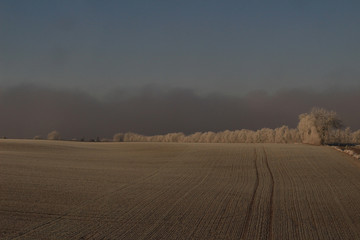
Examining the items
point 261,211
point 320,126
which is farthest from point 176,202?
point 320,126

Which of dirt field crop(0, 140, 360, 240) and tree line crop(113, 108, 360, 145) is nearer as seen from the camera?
dirt field crop(0, 140, 360, 240)

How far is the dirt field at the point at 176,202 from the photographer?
11.2 meters

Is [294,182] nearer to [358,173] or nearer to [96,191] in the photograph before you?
[358,173]

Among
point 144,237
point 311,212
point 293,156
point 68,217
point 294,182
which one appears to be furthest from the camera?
point 293,156

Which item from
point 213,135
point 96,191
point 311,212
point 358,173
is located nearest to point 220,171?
point 358,173

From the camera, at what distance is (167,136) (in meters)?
80.6

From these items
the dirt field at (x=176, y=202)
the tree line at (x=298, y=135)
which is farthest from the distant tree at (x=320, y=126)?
the dirt field at (x=176, y=202)

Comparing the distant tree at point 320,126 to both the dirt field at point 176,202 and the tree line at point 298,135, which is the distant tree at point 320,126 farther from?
the dirt field at point 176,202

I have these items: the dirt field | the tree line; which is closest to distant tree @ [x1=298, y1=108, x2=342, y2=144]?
the tree line

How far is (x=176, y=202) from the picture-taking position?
50.2 feet

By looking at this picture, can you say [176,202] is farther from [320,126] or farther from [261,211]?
[320,126]

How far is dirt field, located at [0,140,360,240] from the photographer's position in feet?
36.7

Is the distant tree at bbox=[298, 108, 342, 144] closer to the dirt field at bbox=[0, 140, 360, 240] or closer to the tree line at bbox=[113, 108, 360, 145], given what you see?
the tree line at bbox=[113, 108, 360, 145]

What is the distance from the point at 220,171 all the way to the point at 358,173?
9.30 metres
